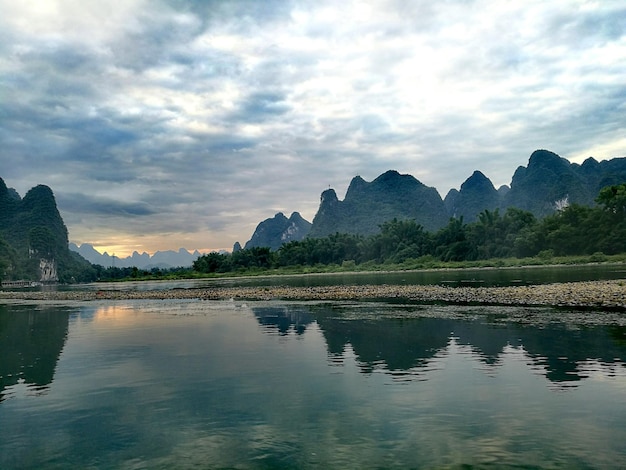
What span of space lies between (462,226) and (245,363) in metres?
108

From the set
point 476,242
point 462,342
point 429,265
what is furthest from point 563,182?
point 462,342

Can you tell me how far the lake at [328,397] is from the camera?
8.08 metres

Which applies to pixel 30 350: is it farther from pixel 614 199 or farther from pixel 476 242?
pixel 476 242

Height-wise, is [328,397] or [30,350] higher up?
[30,350]

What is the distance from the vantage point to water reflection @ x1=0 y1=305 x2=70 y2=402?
1396cm

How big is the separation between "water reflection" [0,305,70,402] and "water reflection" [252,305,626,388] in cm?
941

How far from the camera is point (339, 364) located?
14867 mm

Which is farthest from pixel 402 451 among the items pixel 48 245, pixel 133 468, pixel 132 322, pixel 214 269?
pixel 48 245

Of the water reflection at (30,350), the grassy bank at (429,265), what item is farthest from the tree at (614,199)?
the water reflection at (30,350)

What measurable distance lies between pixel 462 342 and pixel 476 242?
99575mm

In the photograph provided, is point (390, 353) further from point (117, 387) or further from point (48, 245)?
point (48, 245)

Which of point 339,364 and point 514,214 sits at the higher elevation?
point 514,214

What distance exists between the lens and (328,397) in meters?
11.3

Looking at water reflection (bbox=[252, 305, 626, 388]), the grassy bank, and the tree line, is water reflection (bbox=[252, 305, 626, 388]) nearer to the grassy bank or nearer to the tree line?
the grassy bank
